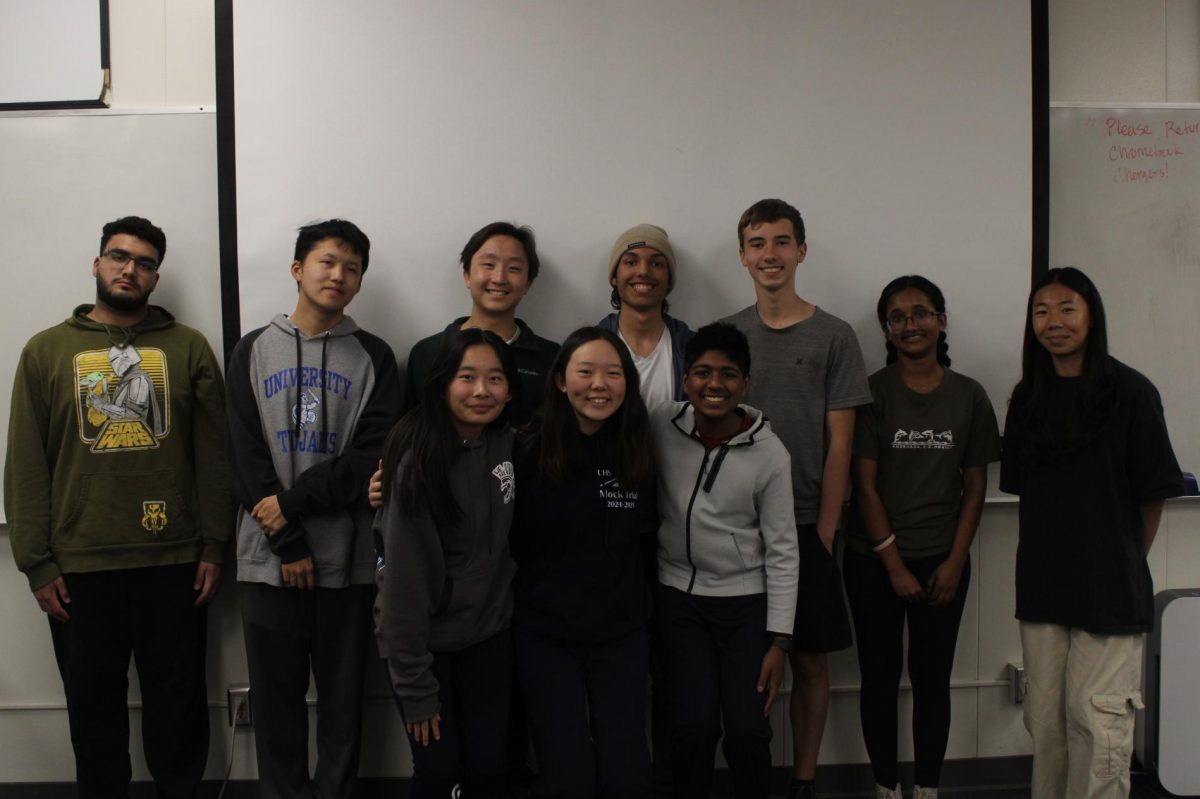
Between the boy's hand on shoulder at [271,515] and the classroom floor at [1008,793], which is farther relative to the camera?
the classroom floor at [1008,793]

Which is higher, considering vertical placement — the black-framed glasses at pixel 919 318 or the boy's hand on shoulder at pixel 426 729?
the black-framed glasses at pixel 919 318

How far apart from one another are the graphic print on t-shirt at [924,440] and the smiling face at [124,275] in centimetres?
224

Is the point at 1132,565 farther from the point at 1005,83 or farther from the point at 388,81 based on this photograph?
the point at 388,81

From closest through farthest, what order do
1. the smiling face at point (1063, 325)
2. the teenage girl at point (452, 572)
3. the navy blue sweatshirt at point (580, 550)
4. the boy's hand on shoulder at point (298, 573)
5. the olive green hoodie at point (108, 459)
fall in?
the teenage girl at point (452, 572), the navy blue sweatshirt at point (580, 550), the smiling face at point (1063, 325), the boy's hand on shoulder at point (298, 573), the olive green hoodie at point (108, 459)

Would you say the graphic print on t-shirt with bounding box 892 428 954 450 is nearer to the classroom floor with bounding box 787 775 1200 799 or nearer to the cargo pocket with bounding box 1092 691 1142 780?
the cargo pocket with bounding box 1092 691 1142 780

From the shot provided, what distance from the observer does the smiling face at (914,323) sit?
6.94 ft

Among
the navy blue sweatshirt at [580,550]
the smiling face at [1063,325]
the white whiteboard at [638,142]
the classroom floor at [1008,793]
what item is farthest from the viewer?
the classroom floor at [1008,793]

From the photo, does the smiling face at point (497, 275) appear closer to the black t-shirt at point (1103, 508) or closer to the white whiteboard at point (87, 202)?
the white whiteboard at point (87, 202)

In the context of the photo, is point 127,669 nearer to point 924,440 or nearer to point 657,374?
point 657,374

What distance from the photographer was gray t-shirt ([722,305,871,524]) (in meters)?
2.04

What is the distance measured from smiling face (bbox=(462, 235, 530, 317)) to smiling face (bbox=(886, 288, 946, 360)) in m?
1.11

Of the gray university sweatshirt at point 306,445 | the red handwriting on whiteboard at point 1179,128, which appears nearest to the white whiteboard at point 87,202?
the gray university sweatshirt at point 306,445

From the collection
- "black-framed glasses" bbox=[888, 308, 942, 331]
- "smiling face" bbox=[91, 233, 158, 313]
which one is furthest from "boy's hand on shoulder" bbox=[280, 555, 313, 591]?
"black-framed glasses" bbox=[888, 308, 942, 331]

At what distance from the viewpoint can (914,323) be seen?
6.95 ft
